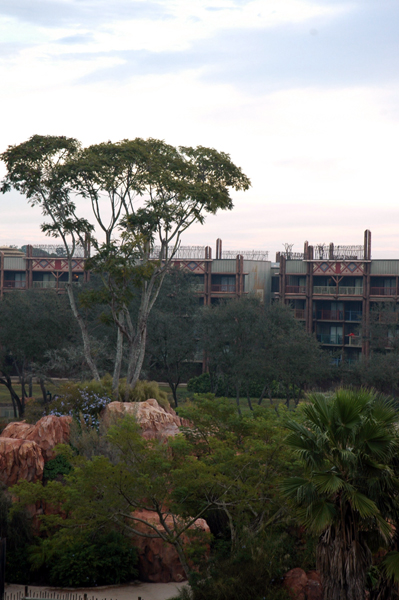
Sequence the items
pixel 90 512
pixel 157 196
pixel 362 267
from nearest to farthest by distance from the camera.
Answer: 1. pixel 90 512
2. pixel 157 196
3. pixel 362 267

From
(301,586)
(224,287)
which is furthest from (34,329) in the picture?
(301,586)

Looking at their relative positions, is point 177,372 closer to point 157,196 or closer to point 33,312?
point 33,312

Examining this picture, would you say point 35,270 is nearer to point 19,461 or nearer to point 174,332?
point 174,332

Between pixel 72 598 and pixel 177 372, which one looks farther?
pixel 177 372

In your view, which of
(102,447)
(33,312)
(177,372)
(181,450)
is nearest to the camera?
(181,450)

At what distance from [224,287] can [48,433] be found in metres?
42.2

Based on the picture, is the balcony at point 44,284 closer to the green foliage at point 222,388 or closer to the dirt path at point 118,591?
the green foliage at point 222,388

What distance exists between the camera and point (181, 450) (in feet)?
57.6

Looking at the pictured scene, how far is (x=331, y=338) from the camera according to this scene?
2496 inches

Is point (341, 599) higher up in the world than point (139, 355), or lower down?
lower down

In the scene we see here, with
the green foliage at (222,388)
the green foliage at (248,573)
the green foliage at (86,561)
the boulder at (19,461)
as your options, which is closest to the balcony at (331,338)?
the green foliage at (222,388)

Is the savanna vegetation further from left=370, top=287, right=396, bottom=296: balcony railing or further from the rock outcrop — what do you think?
left=370, top=287, right=396, bottom=296: balcony railing

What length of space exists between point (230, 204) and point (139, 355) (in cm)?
883

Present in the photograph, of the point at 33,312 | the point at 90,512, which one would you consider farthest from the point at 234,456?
the point at 33,312
